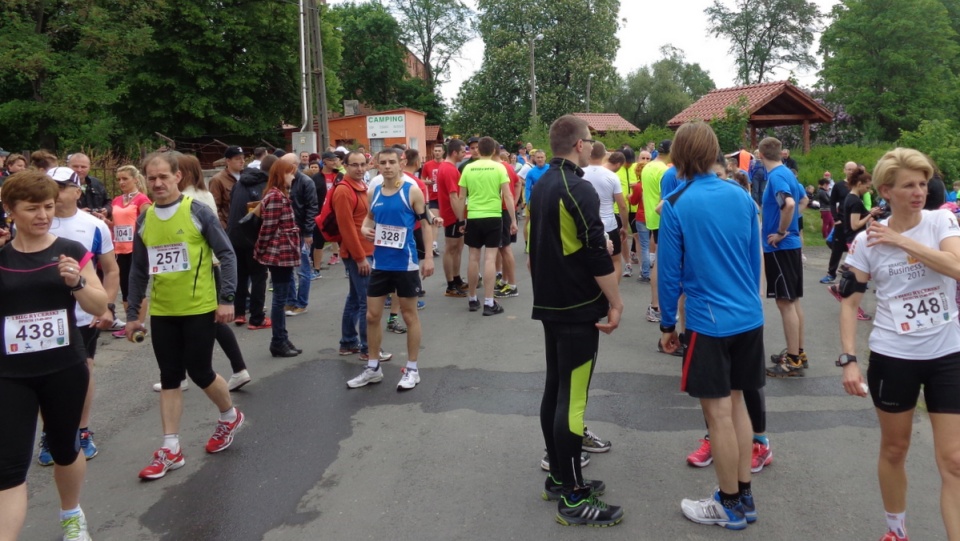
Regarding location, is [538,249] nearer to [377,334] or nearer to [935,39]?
[377,334]

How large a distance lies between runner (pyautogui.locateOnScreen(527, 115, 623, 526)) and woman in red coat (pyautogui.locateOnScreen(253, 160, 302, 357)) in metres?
4.17

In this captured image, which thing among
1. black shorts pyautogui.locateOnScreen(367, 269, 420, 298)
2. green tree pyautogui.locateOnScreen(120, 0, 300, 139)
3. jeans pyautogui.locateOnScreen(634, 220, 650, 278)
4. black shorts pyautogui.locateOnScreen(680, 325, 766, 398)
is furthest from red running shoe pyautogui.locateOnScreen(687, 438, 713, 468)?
green tree pyautogui.locateOnScreen(120, 0, 300, 139)

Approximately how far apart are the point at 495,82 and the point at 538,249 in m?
48.7

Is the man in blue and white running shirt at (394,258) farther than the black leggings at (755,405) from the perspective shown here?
Yes

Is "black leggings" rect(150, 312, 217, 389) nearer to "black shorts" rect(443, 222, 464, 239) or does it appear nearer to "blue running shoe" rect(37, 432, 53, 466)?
"blue running shoe" rect(37, 432, 53, 466)

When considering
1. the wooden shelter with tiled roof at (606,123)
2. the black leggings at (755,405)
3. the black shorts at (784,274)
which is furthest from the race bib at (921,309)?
the wooden shelter with tiled roof at (606,123)

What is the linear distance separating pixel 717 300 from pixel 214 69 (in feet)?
113

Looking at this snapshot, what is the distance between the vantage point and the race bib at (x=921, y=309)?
3.31 metres

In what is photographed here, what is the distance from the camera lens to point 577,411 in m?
3.90

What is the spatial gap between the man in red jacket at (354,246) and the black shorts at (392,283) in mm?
560

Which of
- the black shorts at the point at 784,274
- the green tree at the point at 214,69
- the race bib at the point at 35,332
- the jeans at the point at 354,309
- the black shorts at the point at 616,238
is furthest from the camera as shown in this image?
the green tree at the point at 214,69

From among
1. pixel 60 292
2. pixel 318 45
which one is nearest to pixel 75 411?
pixel 60 292

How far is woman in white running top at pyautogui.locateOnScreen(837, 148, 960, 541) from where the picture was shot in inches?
127

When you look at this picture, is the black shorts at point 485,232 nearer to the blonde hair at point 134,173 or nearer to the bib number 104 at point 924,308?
the blonde hair at point 134,173
